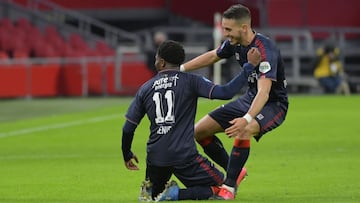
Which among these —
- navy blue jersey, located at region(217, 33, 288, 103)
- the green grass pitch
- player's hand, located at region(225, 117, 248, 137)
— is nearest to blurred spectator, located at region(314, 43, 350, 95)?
the green grass pitch

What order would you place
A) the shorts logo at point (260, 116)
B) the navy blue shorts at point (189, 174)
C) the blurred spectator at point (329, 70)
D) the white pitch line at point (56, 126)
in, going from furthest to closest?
the blurred spectator at point (329, 70) → the white pitch line at point (56, 126) → the shorts logo at point (260, 116) → the navy blue shorts at point (189, 174)

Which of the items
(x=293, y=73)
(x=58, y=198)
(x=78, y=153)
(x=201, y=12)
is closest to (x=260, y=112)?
(x=58, y=198)

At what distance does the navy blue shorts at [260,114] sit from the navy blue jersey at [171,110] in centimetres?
83

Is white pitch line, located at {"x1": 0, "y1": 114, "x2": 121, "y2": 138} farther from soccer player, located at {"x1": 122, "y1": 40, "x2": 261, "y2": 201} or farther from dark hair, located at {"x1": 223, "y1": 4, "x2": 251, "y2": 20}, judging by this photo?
dark hair, located at {"x1": 223, "y1": 4, "x2": 251, "y2": 20}

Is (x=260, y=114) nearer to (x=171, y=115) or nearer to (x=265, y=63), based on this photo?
(x=265, y=63)

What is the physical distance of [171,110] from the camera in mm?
10750

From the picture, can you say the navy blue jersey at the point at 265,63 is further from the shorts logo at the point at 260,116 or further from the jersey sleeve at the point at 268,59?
the shorts logo at the point at 260,116

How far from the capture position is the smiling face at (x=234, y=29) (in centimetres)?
1100

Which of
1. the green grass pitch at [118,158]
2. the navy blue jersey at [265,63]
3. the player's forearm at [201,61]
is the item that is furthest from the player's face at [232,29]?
the green grass pitch at [118,158]

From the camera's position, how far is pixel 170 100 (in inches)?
424

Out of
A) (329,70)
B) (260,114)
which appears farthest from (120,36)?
(260,114)

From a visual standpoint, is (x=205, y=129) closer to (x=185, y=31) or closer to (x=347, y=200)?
(x=347, y=200)

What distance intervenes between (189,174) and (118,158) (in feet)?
18.9

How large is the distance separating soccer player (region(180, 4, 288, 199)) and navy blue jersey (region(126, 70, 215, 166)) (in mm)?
473
